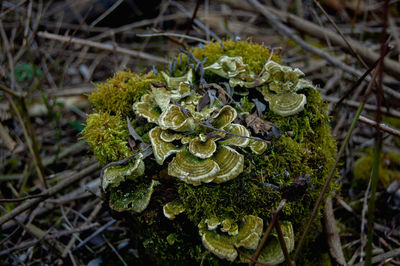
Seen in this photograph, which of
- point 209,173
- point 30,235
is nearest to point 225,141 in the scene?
point 209,173

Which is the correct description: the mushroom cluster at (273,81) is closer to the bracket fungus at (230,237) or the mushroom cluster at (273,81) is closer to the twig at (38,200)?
the bracket fungus at (230,237)

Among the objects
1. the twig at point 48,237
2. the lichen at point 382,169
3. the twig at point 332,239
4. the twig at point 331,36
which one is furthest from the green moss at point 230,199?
the twig at point 331,36

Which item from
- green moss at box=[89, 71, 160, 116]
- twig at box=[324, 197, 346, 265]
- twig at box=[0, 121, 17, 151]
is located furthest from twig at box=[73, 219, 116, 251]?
twig at box=[324, 197, 346, 265]

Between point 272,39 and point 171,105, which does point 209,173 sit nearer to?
point 171,105

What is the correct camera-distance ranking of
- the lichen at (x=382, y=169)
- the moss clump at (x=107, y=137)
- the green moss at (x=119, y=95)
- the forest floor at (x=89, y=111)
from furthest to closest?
the lichen at (x=382, y=169)
the forest floor at (x=89, y=111)
the green moss at (x=119, y=95)
the moss clump at (x=107, y=137)

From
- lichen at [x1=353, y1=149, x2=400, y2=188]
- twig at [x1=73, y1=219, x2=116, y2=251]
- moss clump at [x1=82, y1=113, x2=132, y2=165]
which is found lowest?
twig at [x1=73, y1=219, x2=116, y2=251]

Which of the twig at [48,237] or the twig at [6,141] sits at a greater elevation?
the twig at [6,141]

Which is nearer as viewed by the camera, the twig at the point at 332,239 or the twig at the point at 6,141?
the twig at the point at 332,239

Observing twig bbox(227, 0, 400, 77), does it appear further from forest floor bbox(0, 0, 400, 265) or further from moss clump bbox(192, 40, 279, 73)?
moss clump bbox(192, 40, 279, 73)

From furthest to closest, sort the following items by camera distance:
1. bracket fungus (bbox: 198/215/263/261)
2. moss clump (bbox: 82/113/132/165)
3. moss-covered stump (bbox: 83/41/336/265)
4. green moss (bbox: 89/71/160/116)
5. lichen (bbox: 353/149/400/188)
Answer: lichen (bbox: 353/149/400/188) → green moss (bbox: 89/71/160/116) → moss clump (bbox: 82/113/132/165) → moss-covered stump (bbox: 83/41/336/265) → bracket fungus (bbox: 198/215/263/261)
